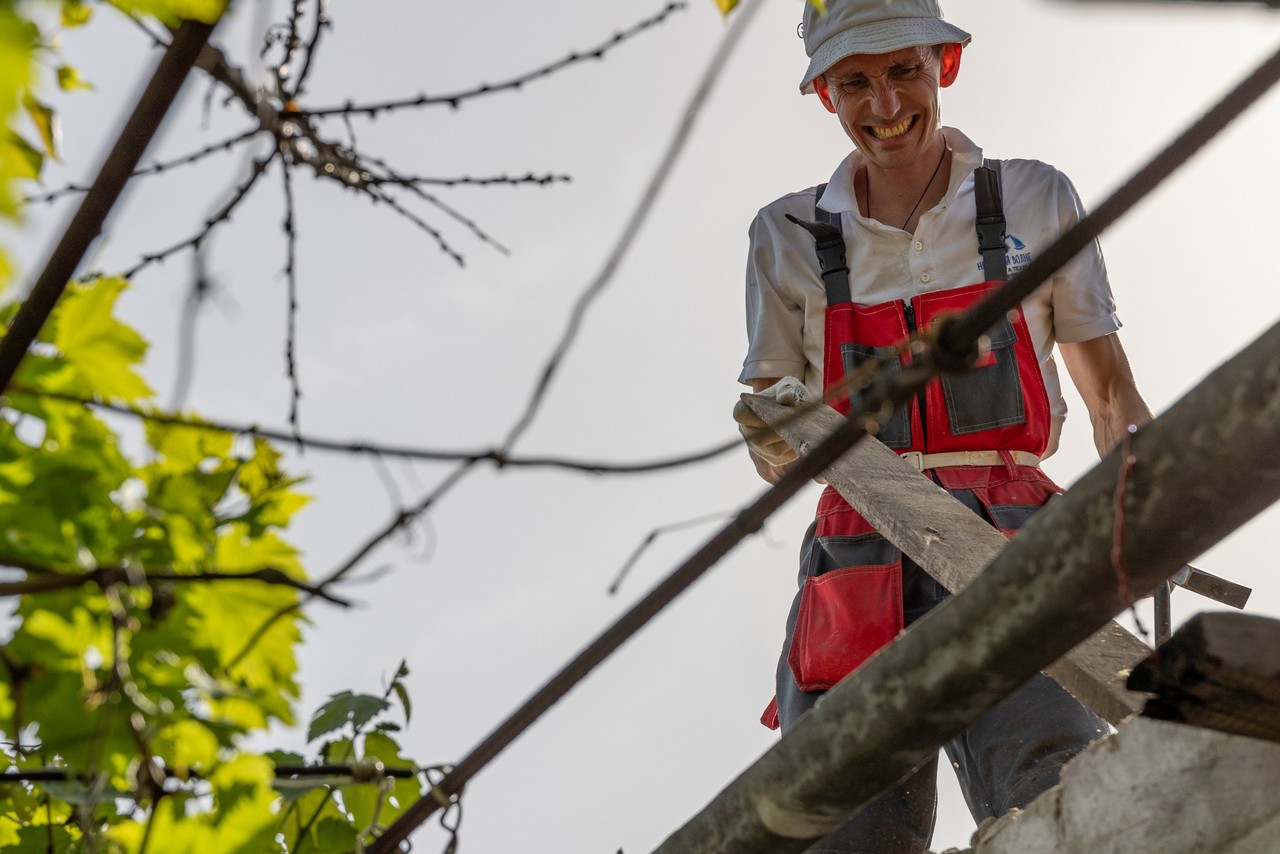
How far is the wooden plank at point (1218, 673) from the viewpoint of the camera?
1616 millimetres

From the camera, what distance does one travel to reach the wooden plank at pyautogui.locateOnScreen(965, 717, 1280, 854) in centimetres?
200

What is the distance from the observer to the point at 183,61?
4.56 feet

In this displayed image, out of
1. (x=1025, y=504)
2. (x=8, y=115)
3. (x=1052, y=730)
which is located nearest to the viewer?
(x=8, y=115)

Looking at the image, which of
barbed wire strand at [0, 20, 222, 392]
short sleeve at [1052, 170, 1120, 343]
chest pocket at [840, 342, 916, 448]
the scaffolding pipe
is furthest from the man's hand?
barbed wire strand at [0, 20, 222, 392]

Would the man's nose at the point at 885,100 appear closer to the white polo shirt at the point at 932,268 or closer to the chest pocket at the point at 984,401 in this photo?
the white polo shirt at the point at 932,268

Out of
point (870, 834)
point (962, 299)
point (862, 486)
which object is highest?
point (962, 299)

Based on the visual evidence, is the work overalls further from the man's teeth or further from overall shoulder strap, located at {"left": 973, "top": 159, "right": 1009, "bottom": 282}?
the man's teeth

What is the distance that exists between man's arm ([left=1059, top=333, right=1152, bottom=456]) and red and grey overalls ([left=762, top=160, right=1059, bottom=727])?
172 millimetres

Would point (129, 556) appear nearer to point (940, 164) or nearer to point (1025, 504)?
point (1025, 504)

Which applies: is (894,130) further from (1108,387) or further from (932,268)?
(1108,387)

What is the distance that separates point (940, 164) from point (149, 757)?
2.71m

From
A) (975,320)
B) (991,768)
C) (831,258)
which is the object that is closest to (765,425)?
(831,258)

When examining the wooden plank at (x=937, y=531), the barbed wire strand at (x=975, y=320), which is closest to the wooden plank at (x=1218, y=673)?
the wooden plank at (x=937, y=531)

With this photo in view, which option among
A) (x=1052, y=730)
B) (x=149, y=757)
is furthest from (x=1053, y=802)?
(x=149, y=757)
